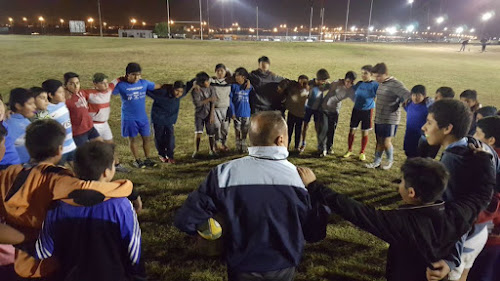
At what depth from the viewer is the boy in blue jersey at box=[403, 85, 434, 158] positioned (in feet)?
20.3

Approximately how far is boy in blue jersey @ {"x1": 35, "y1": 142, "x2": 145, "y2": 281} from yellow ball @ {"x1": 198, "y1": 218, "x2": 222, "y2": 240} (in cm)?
62

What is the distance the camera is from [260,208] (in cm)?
218

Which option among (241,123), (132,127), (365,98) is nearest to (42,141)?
(132,127)

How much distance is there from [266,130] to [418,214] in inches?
48.5

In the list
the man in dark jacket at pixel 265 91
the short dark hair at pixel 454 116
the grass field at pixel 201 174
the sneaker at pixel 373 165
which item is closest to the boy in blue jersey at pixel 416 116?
the grass field at pixel 201 174

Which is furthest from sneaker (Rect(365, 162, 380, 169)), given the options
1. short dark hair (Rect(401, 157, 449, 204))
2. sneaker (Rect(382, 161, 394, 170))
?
short dark hair (Rect(401, 157, 449, 204))

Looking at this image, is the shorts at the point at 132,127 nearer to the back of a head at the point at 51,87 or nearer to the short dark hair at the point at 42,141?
the back of a head at the point at 51,87

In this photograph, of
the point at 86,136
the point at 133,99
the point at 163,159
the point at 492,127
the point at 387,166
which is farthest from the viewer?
the point at 163,159

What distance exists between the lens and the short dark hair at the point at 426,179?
7.54 ft

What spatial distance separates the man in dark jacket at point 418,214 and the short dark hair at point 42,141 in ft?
6.65

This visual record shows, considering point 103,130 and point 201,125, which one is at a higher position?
point 103,130

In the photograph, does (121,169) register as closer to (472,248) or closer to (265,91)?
(265,91)

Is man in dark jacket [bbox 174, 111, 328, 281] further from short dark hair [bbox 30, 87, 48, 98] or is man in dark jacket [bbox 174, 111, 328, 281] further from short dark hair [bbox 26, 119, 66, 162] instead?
short dark hair [bbox 30, 87, 48, 98]

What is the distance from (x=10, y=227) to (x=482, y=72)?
31.1 metres
